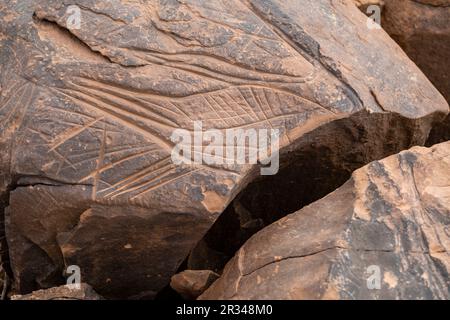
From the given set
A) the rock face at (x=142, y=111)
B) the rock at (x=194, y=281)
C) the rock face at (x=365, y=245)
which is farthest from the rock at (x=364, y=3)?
the rock at (x=194, y=281)

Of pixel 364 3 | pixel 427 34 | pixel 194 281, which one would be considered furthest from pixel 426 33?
pixel 194 281

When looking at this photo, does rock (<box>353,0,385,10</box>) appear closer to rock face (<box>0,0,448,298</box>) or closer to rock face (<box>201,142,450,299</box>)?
rock face (<box>0,0,448,298</box>)

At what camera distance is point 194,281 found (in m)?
2.31

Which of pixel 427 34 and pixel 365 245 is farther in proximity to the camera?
pixel 427 34

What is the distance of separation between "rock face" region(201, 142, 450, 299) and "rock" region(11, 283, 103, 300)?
365 millimetres

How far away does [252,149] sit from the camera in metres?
2.18

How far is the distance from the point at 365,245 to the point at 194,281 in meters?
0.63

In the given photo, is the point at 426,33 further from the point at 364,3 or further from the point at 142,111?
the point at 142,111

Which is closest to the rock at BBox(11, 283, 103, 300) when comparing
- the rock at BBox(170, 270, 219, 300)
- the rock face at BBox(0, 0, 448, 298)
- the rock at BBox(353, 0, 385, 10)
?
the rock face at BBox(0, 0, 448, 298)

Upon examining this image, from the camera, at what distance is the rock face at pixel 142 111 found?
2.12 meters

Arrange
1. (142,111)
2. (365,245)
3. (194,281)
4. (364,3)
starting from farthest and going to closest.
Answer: (364,3)
(194,281)
(142,111)
(365,245)

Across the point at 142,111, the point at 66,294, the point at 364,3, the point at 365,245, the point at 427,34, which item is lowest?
the point at 66,294

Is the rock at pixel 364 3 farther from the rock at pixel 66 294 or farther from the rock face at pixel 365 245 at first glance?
the rock at pixel 66 294

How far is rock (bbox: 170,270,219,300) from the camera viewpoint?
2.30 metres
